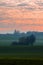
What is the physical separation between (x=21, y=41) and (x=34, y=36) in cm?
223

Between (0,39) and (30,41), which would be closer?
(0,39)

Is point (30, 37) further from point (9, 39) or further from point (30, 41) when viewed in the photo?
point (9, 39)

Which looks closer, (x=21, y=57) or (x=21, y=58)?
(x=21, y=58)

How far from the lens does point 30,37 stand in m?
42.7

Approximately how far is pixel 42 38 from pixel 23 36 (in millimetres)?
5617

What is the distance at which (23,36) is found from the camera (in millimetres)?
40781
